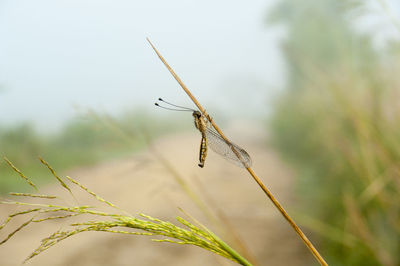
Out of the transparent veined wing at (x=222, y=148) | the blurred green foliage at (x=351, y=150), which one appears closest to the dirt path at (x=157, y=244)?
the blurred green foliage at (x=351, y=150)

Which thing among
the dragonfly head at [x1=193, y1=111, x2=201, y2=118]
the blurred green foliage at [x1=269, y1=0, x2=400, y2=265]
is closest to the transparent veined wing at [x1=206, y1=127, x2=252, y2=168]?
the dragonfly head at [x1=193, y1=111, x2=201, y2=118]

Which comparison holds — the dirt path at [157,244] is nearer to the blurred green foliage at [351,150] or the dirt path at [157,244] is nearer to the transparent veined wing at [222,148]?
the blurred green foliage at [351,150]

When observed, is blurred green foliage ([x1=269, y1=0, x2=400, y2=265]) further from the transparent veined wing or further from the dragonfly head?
the dragonfly head

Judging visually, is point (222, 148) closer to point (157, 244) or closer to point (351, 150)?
point (351, 150)

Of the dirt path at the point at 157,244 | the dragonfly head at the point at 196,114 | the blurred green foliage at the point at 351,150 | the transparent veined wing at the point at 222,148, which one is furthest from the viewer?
the dirt path at the point at 157,244

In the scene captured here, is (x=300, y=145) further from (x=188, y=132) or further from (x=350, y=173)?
(x=188, y=132)

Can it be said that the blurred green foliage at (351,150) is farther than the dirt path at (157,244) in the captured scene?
No

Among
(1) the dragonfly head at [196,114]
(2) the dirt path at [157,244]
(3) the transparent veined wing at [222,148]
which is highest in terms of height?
(1) the dragonfly head at [196,114]

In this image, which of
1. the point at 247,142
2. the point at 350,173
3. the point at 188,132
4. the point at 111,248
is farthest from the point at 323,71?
the point at 188,132

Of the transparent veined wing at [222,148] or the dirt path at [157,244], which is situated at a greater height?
the transparent veined wing at [222,148]
